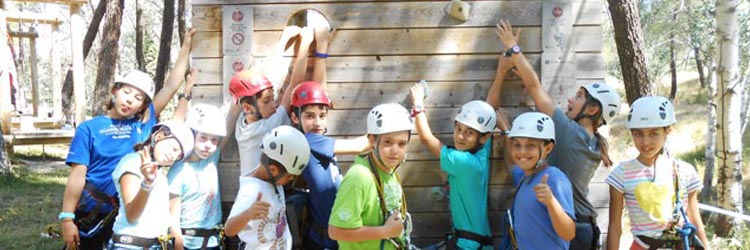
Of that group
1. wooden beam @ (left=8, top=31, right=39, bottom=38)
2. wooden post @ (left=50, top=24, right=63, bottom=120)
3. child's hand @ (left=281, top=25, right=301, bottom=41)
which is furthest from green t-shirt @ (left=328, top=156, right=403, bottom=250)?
wooden beam @ (left=8, top=31, right=39, bottom=38)

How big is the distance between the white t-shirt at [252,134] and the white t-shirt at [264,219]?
0.66 meters

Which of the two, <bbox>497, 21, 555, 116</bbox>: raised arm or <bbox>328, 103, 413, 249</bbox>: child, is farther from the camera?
<bbox>497, 21, 555, 116</bbox>: raised arm

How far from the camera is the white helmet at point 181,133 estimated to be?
4.26 meters

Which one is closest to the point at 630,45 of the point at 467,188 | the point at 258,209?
the point at 467,188

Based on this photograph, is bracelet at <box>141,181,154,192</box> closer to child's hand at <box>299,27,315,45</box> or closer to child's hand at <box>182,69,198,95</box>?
child's hand at <box>182,69,198,95</box>

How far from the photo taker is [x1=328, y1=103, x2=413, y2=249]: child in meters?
3.88

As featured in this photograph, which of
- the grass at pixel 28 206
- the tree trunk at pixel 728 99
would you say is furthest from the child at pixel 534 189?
the grass at pixel 28 206

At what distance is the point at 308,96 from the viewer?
4.62 metres

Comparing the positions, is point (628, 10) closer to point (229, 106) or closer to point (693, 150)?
point (229, 106)

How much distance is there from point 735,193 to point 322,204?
6.80 metres

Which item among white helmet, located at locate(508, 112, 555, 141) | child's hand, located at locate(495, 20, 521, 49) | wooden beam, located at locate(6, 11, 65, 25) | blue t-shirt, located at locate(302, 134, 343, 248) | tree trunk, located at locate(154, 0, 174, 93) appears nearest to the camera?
white helmet, located at locate(508, 112, 555, 141)

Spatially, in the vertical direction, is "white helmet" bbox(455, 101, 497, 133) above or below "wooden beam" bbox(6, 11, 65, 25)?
below

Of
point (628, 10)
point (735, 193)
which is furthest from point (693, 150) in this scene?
point (628, 10)

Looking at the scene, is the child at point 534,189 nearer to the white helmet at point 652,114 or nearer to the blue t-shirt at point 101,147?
the white helmet at point 652,114
